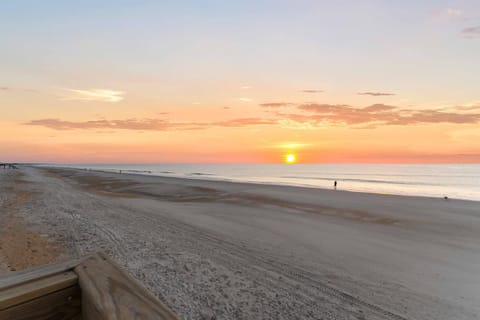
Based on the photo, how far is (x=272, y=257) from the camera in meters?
7.90

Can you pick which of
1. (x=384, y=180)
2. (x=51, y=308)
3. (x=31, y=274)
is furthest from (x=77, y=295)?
(x=384, y=180)

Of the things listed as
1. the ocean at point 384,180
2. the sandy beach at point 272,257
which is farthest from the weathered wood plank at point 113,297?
the ocean at point 384,180

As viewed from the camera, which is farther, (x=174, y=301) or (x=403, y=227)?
(x=403, y=227)

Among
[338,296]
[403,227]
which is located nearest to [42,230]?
[338,296]

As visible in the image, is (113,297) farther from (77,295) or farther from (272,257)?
(272,257)

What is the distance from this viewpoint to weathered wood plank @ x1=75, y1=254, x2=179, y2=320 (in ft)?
3.23

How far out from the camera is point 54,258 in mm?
6820

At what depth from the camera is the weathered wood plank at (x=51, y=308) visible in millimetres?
1062

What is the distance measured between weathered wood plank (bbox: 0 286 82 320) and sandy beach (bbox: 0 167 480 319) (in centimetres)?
400

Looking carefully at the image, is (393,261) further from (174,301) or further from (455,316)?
(174,301)

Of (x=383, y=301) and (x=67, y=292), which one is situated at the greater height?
(x=67, y=292)

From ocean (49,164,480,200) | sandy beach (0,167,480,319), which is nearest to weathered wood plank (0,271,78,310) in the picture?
sandy beach (0,167,480,319)

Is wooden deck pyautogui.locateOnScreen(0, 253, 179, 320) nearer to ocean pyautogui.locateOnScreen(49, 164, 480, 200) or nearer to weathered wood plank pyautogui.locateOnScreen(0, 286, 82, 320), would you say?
weathered wood plank pyautogui.locateOnScreen(0, 286, 82, 320)

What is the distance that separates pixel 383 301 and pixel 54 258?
757 cm
